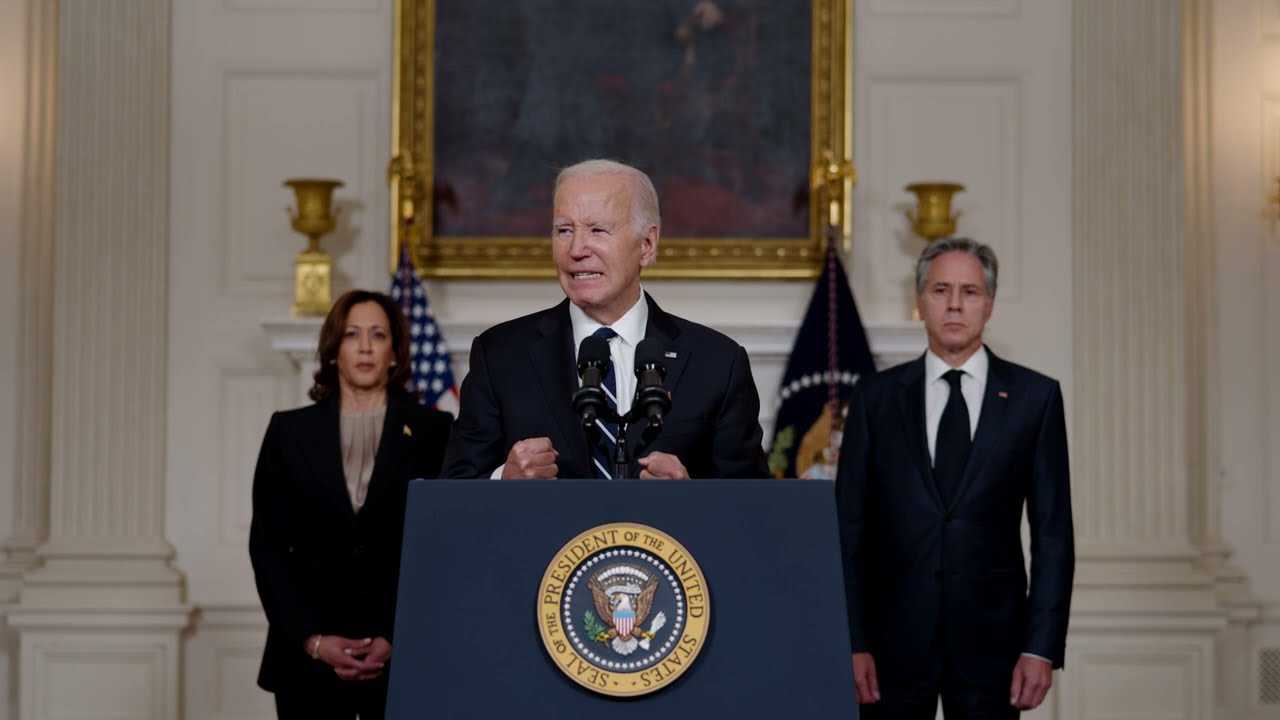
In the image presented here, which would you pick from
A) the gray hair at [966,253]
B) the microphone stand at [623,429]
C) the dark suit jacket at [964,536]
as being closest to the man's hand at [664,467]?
the microphone stand at [623,429]

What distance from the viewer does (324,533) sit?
4.66 metres

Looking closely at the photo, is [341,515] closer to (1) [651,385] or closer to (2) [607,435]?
(2) [607,435]

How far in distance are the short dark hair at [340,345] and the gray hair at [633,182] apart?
1.81m

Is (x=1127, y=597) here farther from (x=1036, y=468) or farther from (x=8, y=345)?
(x=8, y=345)

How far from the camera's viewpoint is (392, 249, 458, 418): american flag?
6.69 metres

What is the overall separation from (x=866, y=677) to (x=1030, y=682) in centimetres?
41

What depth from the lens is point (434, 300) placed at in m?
7.09

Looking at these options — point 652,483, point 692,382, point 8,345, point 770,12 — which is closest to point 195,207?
point 8,345

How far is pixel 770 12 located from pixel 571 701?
17.0ft

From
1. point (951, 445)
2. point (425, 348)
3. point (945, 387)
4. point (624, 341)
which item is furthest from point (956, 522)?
point (425, 348)

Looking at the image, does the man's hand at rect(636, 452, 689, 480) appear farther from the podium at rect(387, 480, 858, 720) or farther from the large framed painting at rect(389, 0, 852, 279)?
the large framed painting at rect(389, 0, 852, 279)

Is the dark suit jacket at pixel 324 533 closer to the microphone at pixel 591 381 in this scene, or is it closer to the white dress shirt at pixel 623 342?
the white dress shirt at pixel 623 342

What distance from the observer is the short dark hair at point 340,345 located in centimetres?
481

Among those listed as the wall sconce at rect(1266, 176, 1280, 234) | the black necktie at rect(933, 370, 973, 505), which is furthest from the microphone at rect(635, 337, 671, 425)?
the wall sconce at rect(1266, 176, 1280, 234)
